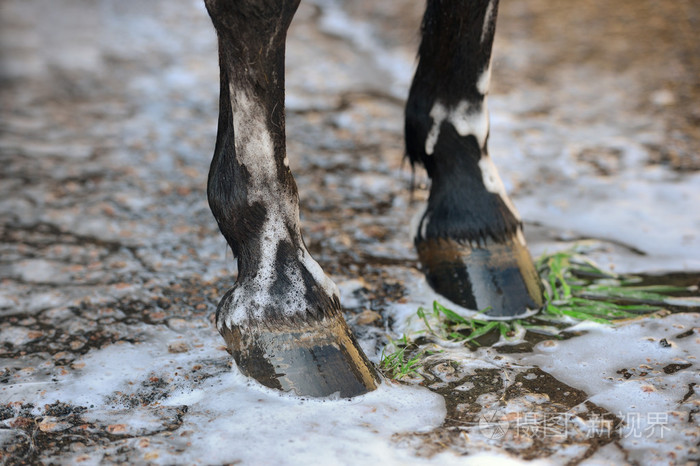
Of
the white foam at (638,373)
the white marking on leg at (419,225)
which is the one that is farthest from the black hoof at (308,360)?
the white marking on leg at (419,225)

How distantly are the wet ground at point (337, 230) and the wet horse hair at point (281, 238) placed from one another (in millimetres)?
89

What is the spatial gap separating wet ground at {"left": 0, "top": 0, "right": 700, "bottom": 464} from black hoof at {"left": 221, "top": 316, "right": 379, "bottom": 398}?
4 cm

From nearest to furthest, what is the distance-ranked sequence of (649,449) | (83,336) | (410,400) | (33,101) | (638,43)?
(649,449) → (410,400) → (83,336) → (33,101) → (638,43)

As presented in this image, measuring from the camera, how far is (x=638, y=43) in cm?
414

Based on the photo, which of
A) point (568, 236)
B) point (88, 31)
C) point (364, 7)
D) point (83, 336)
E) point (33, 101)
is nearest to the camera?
point (83, 336)

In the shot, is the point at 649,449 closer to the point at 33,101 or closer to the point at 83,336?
the point at 83,336

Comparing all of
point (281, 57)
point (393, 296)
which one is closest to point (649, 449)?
point (393, 296)

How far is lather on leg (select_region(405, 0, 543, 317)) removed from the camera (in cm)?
184

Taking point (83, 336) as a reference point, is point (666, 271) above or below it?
above

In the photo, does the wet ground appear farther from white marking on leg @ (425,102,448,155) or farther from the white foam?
white marking on leg @ (425,102,448,155)

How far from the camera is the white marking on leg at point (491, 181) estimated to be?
1906mm

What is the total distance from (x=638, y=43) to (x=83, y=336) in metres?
3.47

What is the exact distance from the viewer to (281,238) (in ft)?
4.95

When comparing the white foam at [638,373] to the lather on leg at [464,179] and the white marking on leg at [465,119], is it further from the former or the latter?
the white marking on leg at [465,119]
